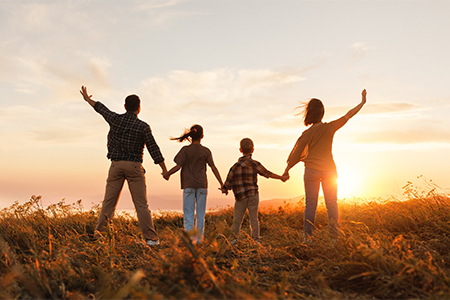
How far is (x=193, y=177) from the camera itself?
6379mm

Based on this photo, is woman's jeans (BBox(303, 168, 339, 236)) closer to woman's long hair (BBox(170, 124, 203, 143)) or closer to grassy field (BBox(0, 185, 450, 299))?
grassy field (BBox(0, 185, 450, 299))

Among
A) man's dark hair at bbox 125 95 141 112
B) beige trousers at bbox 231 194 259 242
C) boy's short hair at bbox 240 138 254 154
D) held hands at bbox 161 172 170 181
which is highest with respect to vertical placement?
man's dark hair at bbox 125 95 141 112

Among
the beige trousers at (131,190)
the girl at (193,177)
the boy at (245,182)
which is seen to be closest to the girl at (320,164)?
the boy at (245,182)

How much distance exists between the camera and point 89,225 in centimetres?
756

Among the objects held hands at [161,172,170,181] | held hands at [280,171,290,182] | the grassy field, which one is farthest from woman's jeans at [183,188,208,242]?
held hands at [280,171,290,182]

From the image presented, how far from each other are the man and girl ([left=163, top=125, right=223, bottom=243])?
60cm

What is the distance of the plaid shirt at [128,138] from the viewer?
19.3 feet

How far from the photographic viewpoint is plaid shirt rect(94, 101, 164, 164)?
232 inches

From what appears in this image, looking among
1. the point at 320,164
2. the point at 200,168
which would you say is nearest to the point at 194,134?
the point at 200,168

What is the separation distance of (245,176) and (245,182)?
112mm

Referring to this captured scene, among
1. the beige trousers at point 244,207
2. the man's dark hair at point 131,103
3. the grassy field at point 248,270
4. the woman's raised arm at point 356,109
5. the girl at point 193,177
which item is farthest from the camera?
the girl at point 193,177

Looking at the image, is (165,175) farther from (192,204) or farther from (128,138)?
(128,138)

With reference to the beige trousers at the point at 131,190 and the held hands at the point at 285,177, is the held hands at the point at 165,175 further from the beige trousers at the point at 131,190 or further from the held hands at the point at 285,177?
the held hands at the point at 285,177

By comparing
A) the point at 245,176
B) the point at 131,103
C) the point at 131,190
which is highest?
the point at 131,103
